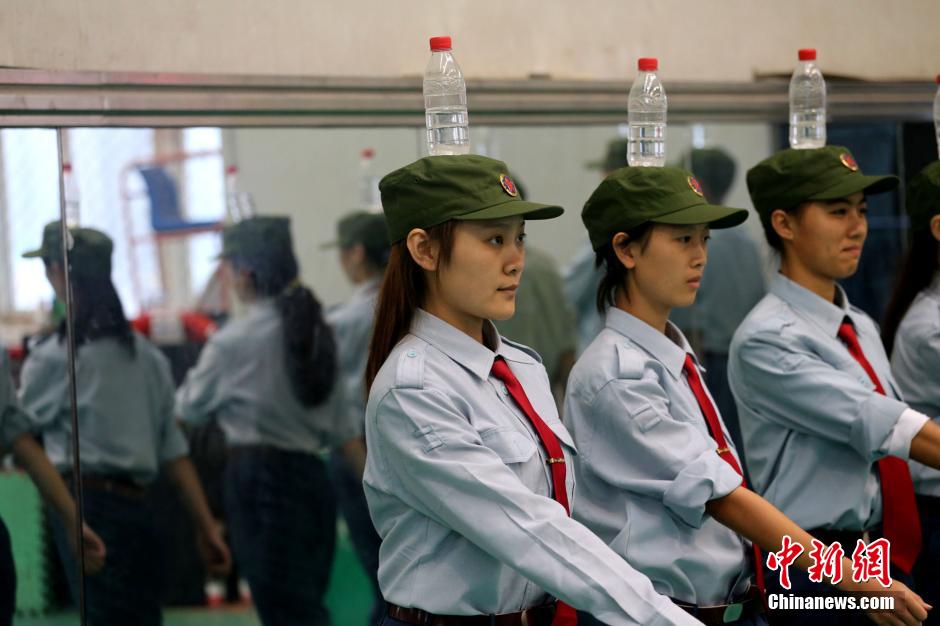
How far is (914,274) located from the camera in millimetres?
3254

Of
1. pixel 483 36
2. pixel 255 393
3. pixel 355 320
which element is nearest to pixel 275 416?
pixel 255 393

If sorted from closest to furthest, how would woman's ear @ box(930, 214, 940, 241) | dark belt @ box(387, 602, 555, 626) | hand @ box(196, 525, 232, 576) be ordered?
dark belt @ box(387, 602, 555, 626) → woman's ear @ box(930, 214, 940, 241) → hand @ box(196, 525, 232, 576)

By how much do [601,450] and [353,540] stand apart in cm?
149

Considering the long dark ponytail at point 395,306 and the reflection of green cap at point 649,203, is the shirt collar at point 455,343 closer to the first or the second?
the long dark ponytail at point 395,306

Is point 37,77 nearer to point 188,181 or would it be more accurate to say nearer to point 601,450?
point 188,181

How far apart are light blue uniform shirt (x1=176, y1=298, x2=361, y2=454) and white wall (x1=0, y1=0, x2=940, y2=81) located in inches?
29.7

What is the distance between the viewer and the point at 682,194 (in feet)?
7.95

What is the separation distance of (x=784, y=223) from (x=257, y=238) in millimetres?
1504

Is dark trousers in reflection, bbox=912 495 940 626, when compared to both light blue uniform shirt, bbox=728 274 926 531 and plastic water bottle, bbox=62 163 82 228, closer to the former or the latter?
light blue uniform shirt, bbox=728 274 926 531

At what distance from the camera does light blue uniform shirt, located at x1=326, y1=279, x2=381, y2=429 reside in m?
3.55

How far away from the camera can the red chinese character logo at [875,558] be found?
2.48 m

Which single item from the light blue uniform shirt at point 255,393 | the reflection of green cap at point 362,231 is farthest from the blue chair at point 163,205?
the reflection of green cap at point 362,231

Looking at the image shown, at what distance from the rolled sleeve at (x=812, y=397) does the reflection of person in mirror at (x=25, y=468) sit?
5.83 feet

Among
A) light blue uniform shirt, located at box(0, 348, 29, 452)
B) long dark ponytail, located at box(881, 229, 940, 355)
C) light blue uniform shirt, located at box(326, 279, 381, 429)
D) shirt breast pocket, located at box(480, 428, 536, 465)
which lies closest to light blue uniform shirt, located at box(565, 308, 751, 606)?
shirt breast pocket, located at box(480, 428, 536, 465)
